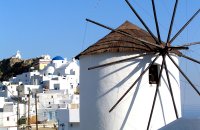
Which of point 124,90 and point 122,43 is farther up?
point 122,43

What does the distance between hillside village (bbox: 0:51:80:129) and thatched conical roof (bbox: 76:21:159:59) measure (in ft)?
21.0

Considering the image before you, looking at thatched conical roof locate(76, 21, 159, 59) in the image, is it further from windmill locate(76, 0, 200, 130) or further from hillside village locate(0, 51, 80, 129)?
hillside village locate(0, 51, 80, 129)

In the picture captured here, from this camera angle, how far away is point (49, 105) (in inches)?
1753

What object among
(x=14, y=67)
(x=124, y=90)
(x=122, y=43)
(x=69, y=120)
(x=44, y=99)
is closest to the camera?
(x=124, y=90)

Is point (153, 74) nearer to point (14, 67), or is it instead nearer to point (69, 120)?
point (69, 120)

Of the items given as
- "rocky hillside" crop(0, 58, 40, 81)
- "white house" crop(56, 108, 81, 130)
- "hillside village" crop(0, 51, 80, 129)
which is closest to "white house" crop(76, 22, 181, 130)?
"white house" crop(56, 108, 81, 130)

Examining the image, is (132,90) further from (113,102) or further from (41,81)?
(41,81)

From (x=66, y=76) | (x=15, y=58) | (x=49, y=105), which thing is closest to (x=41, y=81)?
(x=66, y=76)

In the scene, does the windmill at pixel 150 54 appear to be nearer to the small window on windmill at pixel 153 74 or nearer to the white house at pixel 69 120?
the small window on windmill at pixel 153 74

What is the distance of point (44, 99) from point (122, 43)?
3331 centimetres

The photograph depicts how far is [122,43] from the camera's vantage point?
1500 cm

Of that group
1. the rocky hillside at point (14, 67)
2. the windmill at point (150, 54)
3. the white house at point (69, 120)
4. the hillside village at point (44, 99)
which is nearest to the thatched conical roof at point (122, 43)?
the windmill at point (150, 54)

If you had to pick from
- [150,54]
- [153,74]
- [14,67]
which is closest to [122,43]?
[150,54]

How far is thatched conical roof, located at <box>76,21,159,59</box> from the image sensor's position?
1477 centimetres
